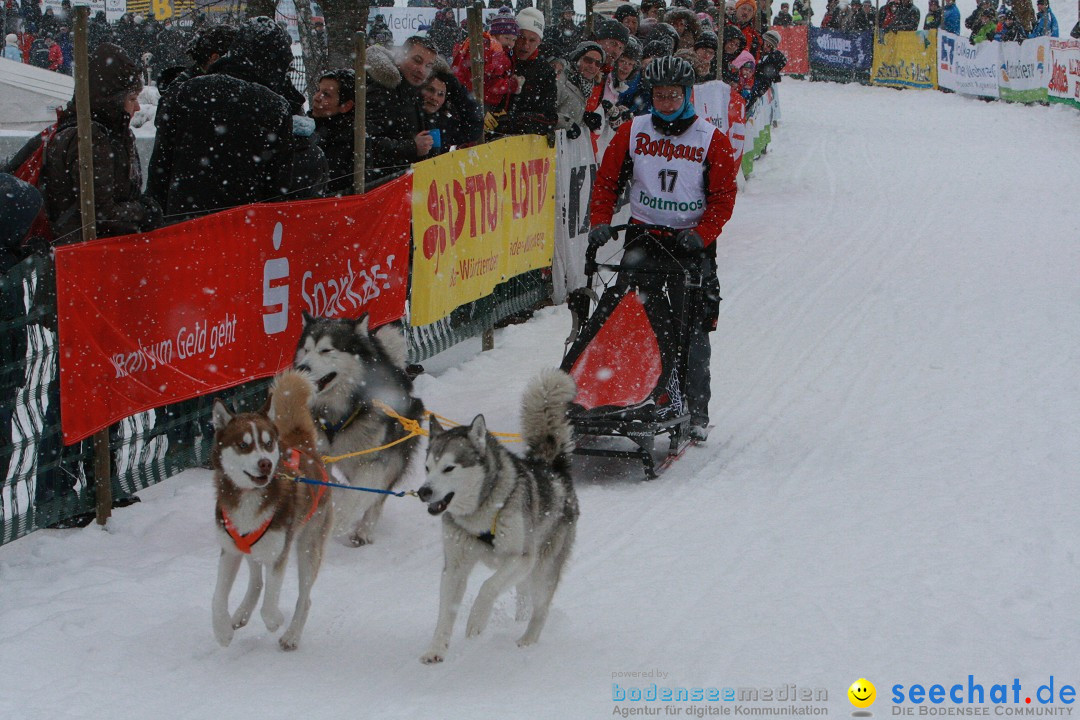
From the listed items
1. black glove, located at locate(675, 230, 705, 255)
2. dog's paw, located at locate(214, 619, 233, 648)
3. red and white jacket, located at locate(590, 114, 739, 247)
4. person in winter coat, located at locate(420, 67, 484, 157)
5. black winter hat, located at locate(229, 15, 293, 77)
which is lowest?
dog's paw, located at locate(214, 619, 233, 648)

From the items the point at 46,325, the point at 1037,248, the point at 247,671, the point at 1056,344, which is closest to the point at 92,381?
the point at 46,325

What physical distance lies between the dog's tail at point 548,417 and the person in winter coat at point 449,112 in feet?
12.3

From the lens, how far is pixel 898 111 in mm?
25984

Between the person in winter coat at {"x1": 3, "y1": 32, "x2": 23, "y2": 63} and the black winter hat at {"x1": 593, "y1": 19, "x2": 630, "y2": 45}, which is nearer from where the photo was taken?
the black winter hat at {"x1": 593, "y1": 19, "x2": 630, "y2": 45}

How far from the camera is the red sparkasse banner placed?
4.92 m

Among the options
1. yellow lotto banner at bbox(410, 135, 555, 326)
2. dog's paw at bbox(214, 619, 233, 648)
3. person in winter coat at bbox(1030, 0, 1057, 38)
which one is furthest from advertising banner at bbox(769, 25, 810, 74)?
dog's paw at bbox(214, 619, 233, 648)

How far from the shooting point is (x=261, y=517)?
4078mm

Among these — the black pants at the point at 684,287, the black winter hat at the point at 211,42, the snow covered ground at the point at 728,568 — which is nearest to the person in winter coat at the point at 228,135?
the black winter hat at the point at 211,42

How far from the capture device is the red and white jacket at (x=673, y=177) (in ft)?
22.0

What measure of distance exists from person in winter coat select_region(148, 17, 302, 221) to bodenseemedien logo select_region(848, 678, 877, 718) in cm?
381

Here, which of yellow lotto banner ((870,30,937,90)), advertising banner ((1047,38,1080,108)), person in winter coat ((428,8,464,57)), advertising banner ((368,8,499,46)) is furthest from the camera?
yellow lotto banner ((870,30,937,90))

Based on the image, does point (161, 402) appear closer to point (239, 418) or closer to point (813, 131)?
point (239, 418)

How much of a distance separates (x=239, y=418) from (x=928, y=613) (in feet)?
9.12

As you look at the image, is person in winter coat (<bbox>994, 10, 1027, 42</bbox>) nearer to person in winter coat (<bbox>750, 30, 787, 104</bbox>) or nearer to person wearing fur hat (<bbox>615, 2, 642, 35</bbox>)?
person in winter coat (<bbox>750, 30, 787, 104</bbox>)
